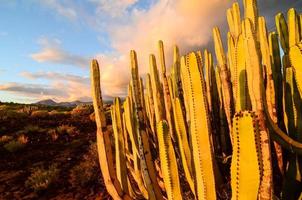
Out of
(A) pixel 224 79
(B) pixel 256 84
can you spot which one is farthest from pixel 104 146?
(A) pixel 224 79

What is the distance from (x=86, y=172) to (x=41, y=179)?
1030 millimetres

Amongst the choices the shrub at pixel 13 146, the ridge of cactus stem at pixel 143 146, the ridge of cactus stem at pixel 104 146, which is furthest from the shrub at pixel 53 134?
the ridge of cactus stem at pixel 104 146

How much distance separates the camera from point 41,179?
7.62m

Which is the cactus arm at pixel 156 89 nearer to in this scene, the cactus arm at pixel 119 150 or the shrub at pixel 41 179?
the cactus arm at pixel 119 150

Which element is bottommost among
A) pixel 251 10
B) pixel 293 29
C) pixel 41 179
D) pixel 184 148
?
pixel 41 179

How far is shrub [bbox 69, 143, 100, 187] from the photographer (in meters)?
7.35

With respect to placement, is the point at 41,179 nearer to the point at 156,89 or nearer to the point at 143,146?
the point at 156,89

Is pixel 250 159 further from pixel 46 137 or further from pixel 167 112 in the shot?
pixel 46 137

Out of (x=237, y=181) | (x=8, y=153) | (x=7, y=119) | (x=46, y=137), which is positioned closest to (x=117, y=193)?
(x=237, y=181)

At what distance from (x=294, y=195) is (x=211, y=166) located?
119cm

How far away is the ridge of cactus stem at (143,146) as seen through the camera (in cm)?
374

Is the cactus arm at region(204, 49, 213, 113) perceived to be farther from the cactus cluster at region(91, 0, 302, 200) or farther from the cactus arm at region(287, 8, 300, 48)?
the cactus arm at region(287, 8, 300, 48)

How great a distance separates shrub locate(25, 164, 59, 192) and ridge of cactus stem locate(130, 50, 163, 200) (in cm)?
363

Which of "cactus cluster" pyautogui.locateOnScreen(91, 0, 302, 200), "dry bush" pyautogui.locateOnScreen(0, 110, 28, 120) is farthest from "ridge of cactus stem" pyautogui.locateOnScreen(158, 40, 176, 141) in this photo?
"dry bush" pyautogui.locateOnScreen(0, 110, 28, 120)
